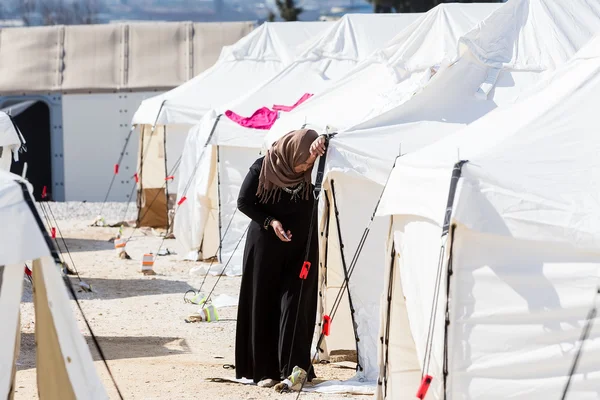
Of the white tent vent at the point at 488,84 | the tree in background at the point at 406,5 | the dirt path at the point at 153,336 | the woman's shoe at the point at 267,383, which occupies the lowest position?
the dirt path at the point at 153,336

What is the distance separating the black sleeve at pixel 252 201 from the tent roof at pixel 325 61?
5617mm

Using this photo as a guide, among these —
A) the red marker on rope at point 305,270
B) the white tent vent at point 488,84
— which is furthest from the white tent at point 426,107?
the red marker on rope at point 305,270

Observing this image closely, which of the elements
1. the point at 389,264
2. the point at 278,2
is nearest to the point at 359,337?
the point at 389,264

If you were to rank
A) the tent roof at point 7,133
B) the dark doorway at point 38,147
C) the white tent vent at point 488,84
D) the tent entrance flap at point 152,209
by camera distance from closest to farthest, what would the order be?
the white tent vent at point 488,84, the tent roof at point 7,133, the tent entrance flap at point 152,209, the dark doorway at point 38,147

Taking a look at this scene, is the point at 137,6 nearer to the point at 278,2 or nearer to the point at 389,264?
the point at 278,2

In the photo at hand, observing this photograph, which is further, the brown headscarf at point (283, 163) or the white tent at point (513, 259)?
the brown headscarf at point (283, 163)

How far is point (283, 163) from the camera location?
6.19 metres

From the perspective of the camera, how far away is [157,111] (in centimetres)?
1495

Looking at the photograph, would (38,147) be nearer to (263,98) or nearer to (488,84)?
(263,98)

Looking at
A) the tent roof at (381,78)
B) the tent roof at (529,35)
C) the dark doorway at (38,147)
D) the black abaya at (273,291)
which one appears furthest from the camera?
the dark doorway at (38,147)

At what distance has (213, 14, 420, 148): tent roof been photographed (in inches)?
497

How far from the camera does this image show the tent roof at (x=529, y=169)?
14.5 feet

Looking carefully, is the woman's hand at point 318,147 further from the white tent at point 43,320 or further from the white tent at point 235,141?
the white tent at point 235,141

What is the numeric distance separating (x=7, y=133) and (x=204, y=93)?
6608mm
